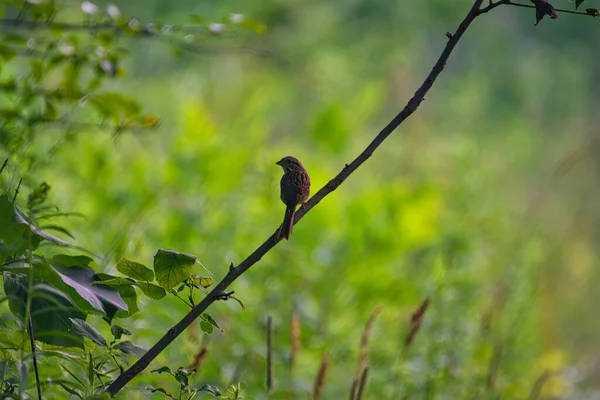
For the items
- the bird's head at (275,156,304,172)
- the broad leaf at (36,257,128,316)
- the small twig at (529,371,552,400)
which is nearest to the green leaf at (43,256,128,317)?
the broad leaf at (36,257,128,316)

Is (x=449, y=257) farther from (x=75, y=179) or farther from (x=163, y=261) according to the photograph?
(x=75, y=179)

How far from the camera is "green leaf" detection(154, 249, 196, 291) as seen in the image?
73cm

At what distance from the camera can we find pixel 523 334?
8.63 feet

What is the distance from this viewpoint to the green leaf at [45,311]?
0.69m

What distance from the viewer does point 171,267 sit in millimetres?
731

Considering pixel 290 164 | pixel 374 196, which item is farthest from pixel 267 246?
pixel 374 196

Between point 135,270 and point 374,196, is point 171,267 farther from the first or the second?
point 374,196

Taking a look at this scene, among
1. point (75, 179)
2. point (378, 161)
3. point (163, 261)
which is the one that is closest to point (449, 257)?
point (163, 261)

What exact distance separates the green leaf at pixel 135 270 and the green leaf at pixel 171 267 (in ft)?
0.08

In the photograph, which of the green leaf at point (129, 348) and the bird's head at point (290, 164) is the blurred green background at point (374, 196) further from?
the bird's head at point (290, 164)

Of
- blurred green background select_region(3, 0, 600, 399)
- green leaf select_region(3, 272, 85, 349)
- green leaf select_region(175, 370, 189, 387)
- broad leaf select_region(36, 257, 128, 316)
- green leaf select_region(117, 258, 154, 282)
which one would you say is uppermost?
blurred green background select_region(3, 0, 600, 399)

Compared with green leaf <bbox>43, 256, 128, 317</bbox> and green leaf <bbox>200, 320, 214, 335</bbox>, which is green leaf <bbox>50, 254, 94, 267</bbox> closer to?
green leaf <bbox>43, 256, 128, 317</bbox>

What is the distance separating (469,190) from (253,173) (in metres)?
0.84

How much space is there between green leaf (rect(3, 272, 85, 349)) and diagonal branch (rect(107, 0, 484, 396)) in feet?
0.17
